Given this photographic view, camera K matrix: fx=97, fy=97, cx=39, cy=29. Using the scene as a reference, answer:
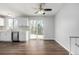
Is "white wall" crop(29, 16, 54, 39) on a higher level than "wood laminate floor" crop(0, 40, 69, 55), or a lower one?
higher

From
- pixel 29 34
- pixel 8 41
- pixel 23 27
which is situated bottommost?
pixel 8 41

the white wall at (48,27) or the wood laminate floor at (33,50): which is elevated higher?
the white wall at (48,27)

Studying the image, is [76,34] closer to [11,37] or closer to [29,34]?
[29,34]

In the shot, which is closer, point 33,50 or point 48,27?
point 33,50

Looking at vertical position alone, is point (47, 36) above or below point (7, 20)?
below

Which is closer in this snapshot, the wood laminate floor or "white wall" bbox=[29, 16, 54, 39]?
the wood laminate floor

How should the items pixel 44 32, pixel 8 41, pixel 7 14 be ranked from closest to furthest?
pixel 7 14
pixel 8 41
pixel 44 32

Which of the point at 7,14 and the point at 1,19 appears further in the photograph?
the point at 7,14

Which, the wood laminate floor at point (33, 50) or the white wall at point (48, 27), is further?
the white wall at point (48, 27)

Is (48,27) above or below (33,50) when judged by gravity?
above
